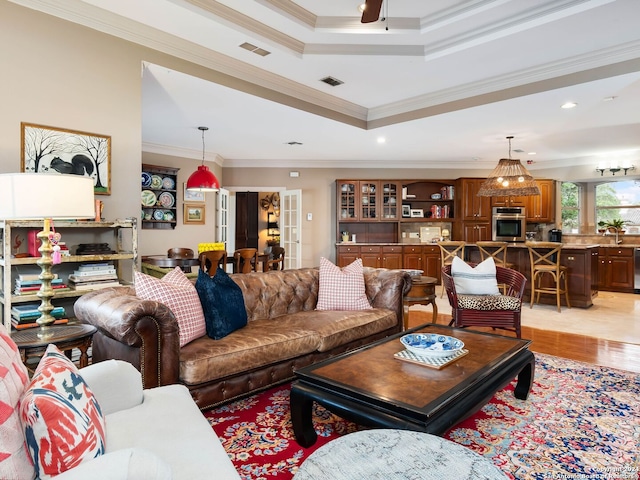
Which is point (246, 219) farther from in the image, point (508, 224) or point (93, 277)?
point (93, 277)

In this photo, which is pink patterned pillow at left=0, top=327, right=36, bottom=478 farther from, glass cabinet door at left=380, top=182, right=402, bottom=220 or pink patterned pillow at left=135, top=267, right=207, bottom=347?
glass cabinet door at left=380, top=182, right=402, bottom=220

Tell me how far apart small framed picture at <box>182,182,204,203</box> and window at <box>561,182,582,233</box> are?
24.5 ft

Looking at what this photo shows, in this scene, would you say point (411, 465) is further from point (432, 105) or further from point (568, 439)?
point (432, 105)

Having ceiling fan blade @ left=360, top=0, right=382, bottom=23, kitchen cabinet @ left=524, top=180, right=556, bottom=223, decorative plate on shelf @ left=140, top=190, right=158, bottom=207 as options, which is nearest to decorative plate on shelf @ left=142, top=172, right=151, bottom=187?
decorative plate on shelf @ left=140, top=190, right=158, bottom=207

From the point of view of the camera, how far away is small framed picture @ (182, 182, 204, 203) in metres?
6.86

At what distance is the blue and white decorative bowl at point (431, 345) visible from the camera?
212cm

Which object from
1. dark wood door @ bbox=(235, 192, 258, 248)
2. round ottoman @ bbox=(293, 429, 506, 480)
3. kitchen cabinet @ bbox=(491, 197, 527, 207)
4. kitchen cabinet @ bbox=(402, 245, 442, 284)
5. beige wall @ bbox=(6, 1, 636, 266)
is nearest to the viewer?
round ottoman @ bbox=(293, 429, 506, 480)

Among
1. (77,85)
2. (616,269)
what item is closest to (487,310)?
(77,85)

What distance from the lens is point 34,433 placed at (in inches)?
37.9

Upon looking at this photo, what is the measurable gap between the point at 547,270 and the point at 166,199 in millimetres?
6021

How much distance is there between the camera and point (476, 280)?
410 cm

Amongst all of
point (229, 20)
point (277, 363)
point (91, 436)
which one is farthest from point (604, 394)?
point (229, 20)

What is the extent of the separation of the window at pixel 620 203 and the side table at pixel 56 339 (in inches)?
370

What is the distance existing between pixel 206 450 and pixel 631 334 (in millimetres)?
4930
